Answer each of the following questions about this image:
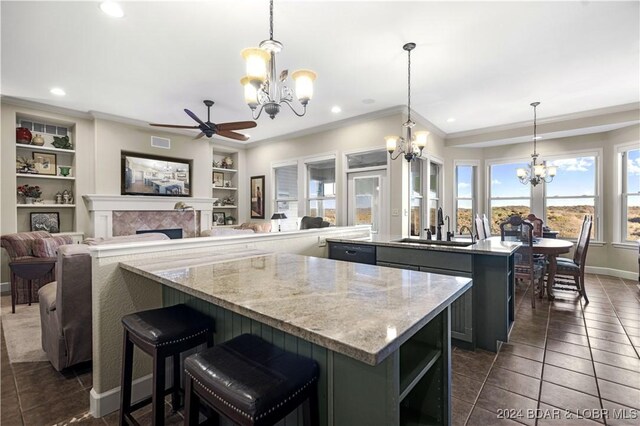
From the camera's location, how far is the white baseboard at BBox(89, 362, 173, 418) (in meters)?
1.89

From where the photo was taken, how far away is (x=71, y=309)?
7.23 feet

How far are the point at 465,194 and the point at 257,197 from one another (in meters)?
5.07

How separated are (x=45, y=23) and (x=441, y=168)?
6569 millimetres

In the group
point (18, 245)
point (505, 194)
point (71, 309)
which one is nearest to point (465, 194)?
point (505, 194)

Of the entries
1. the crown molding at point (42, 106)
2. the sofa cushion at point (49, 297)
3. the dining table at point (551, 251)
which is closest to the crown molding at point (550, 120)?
the dining table at point (551, 251)

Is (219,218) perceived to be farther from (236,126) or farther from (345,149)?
(345,149)

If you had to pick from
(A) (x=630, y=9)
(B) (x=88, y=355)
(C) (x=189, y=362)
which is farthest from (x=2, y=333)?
(A) (x=630, y=9)

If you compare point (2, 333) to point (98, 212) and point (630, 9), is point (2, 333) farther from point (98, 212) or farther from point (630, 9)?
point (630, 9)

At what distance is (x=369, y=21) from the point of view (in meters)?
2.76

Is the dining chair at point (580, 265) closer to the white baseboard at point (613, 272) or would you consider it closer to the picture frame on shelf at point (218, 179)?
the white baseboard at point (613, 272)

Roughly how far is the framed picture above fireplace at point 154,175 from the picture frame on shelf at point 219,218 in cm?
119

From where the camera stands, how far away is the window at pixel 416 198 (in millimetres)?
5523

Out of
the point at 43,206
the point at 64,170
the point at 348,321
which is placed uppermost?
the point at 64,170

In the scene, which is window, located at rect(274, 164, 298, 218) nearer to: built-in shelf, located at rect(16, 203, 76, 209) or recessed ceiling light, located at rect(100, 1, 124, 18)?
built-in shelf, located at rect(16, 203, 76, 209)
